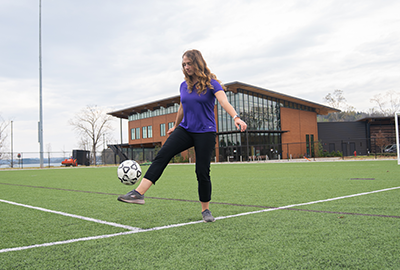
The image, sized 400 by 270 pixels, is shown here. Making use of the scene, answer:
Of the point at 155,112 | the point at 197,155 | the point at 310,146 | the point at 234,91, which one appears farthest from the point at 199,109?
the point at 155,112

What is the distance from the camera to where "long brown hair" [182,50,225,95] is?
12.6 feet

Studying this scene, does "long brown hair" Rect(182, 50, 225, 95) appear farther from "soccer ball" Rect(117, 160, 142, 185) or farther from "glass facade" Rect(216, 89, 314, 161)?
"glass facade" Rect(216, 89, 314, 161)

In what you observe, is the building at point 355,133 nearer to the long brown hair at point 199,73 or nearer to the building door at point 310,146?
the building door at point 310,146

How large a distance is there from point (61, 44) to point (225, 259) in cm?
2311

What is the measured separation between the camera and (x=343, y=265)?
2.11 meters

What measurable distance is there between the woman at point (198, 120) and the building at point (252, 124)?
36188mm

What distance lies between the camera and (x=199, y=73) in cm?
381

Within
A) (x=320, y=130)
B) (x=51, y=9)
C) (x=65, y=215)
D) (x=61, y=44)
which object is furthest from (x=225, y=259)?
(x=320, y=130)

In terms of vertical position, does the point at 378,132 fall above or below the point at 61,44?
below

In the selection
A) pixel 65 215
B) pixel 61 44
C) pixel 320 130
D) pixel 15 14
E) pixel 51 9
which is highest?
pixel 51 9

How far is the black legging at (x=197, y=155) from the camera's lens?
12.7ft

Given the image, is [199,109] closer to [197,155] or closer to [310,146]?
[197,155]

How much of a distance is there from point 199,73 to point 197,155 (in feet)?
3.26

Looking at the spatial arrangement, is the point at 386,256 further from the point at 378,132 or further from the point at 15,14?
the point at 378,132
